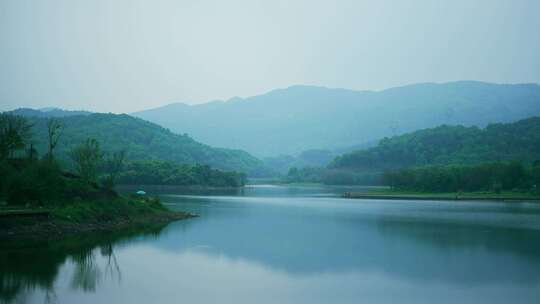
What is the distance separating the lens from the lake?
65.8 feet

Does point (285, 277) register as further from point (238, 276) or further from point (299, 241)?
point (299, 241)

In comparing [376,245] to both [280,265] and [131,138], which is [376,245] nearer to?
[280,265]

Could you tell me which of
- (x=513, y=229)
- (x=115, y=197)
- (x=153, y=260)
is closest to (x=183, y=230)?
(x=115, y=197)

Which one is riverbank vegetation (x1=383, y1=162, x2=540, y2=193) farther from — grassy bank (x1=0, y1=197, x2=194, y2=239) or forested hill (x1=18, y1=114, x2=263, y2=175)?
forested hill (x1=18, y1=114, x2=263, y2=175)

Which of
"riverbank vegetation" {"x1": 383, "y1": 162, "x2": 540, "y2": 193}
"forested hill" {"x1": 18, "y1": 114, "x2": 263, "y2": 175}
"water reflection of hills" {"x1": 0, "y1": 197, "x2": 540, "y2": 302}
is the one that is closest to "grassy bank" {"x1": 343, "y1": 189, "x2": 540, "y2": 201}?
"riverbank vegetation" {"x1": 383, "y1": 162, "x2": 540, "y2": 193}

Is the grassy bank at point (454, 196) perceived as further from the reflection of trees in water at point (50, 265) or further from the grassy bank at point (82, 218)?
the reflection of trees in water at point (50, 265)

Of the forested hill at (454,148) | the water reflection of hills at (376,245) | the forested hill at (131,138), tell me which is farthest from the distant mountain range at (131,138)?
the water reflection of hills at (376,245)

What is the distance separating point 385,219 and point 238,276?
29.4m

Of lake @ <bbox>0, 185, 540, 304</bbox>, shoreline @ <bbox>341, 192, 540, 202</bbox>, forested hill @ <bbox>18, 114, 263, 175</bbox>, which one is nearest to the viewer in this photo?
lake @ <bbox>0, 185, 540, 304</bbox>

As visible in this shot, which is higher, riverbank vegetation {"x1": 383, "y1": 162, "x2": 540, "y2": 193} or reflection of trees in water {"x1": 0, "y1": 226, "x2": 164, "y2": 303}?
riverbank vegetation {"x1": 383, "y1": 162, "x2": 540, "y2": 193}

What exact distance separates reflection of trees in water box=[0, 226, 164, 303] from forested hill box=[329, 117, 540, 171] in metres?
111

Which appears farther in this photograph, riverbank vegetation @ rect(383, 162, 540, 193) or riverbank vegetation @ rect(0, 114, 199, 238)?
riverbank vegetation @ rect(383, 162, 540, 193)

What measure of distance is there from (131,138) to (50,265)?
469 feet

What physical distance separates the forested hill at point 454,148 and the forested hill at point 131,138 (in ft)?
150
